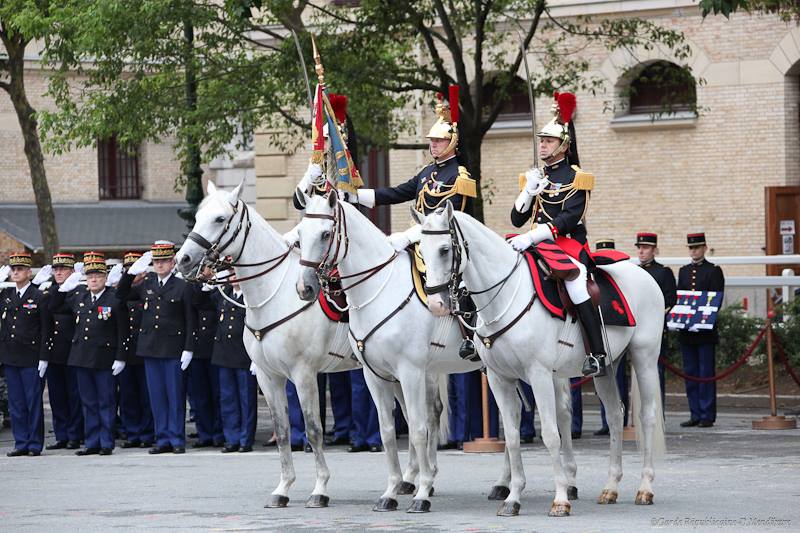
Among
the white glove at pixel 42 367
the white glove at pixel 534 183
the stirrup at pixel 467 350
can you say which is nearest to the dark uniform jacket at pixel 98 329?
the white glove at pixel 42 367

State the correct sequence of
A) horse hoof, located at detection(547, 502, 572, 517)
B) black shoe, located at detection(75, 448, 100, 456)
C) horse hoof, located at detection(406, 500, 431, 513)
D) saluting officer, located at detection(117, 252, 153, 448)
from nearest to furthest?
horse hoof, located at detection(547, 502, 572, 517) → horse hoof, located at detection(406, 500, 431, 513) → black shoe, located at detection(75, 448, 100, 456) → saluting officer, located at detection(117, 252, 153, 448)

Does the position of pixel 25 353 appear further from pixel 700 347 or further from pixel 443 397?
pixel 700 347

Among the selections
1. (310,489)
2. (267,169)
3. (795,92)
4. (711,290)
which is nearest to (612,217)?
(795,92)

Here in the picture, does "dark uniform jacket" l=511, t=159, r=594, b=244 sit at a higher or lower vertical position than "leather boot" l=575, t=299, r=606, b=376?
higher

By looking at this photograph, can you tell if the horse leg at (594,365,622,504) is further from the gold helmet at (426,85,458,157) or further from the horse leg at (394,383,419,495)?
the gold helmet at (426,85,458,157)

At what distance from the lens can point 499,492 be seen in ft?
40.9

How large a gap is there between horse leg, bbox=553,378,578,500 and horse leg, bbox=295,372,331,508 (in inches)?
72.3

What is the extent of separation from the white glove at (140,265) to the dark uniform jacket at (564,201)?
6394 millimetres

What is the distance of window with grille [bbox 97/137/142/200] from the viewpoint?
42.1 m

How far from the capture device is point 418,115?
29719mm

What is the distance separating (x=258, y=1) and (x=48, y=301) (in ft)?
13.9

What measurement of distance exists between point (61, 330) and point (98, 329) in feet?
2.25

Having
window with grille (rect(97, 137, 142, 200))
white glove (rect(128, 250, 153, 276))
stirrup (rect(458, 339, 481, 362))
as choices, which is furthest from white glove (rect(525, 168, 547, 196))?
window with grille (rect(97, 137, 142, 200))

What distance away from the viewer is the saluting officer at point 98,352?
17.2 m
